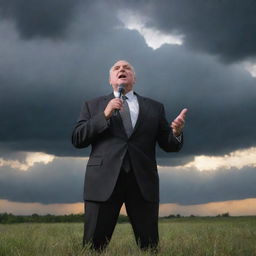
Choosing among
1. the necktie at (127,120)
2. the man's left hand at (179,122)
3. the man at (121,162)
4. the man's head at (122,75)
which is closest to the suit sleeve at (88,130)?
the man at (121,162)

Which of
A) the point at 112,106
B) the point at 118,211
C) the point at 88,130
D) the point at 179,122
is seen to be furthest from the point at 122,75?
the point at 118,211

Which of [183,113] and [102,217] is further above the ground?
[183,113]

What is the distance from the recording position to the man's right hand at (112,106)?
16.8 ft

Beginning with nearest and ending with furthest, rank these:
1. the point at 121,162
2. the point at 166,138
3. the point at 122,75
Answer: the point at 121,162
the point at 122,75
the point at 166,138

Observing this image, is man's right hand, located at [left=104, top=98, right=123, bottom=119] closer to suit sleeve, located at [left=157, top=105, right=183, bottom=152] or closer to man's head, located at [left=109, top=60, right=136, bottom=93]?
man's head, located at [left=109, top=60, right=136, bottom=93]

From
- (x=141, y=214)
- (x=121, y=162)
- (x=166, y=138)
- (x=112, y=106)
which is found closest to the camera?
(x=112, y=106)

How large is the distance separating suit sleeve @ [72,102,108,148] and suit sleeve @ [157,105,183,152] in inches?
35.3

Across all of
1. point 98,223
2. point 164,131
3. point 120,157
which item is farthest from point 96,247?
point 164,131

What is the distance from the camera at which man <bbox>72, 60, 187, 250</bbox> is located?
215 inches

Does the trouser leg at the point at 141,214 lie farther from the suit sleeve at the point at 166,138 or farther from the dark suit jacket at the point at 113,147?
the suit sleeve at the point at 166,138

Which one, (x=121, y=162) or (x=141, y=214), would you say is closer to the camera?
(x=121, y=162)

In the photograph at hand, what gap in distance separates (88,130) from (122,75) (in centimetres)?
84

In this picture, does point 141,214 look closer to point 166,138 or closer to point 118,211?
point 118,211

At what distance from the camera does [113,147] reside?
18.1ft
